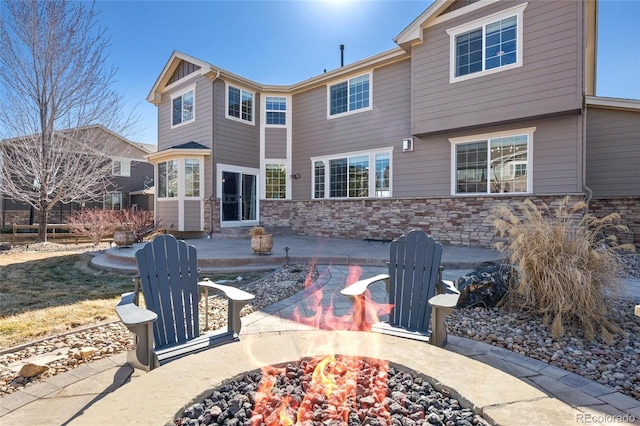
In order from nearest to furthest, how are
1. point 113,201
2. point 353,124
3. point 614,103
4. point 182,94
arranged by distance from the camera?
1. point 614,103
2. point 353,124
3. point 182,94
4. point 113,201

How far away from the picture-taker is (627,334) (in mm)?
2990

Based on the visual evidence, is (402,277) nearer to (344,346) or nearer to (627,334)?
(344,346)

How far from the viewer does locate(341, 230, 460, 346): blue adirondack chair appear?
9.02ft

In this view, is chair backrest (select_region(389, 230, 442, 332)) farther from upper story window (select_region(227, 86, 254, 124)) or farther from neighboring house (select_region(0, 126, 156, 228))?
neighboring house (select_region(0, 126, 156, 228))

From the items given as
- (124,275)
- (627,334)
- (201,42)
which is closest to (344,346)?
(627,334)

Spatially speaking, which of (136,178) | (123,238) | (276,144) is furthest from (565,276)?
(136,178)

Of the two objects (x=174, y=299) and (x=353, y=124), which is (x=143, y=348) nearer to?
(x=174, y=299)

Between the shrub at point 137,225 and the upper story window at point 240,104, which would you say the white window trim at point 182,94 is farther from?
the shrub at point 137,225

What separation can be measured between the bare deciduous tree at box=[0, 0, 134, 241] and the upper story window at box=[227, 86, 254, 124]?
3569mm

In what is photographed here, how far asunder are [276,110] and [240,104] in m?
1.41

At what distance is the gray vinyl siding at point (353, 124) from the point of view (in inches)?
384

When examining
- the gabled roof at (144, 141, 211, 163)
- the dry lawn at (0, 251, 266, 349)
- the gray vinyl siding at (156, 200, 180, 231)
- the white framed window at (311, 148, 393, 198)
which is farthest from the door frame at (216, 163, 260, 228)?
the dry lawn at (0, 251, 266, 349)

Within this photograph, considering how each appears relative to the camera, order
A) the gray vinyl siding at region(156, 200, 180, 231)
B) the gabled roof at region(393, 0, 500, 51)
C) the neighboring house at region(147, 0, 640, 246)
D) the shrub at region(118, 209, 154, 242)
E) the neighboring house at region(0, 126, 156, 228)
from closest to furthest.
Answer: the neighboring house at region(147, 0, 640, 246)
the gabled roof at region(393, 0, 500, 51)
the shrub at region(118, 209, 154, 242)
the gray vinyl siding at region(156, 200, 180, 231)
the neighboring house at region(0, 126, 156, 228)

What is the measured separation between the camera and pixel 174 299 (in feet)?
8.23
